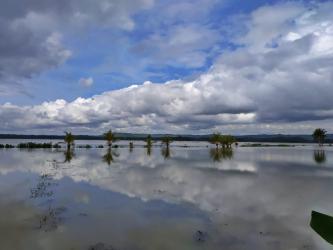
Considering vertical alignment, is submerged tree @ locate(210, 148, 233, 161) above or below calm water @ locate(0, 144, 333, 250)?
above

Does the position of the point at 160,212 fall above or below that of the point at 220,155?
below

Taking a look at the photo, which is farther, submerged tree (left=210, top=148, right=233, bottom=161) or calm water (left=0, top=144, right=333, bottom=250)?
submerged tree (left=210, top=148, right=233, bottom=161)

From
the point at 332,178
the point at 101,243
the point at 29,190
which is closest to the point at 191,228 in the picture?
the point at 101,243

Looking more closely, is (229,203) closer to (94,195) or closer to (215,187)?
(215,187)

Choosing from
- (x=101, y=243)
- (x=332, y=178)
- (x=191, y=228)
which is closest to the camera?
(x=101, y=243)

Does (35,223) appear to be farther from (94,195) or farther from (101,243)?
(94,195)

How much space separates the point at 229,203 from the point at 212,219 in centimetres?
331

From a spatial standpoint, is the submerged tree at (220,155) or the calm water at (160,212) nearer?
the calm water at (160,212)

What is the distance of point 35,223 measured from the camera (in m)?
12.1

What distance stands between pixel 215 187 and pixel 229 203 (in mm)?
4751

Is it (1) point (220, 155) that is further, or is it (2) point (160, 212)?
(1) point (220, 155)

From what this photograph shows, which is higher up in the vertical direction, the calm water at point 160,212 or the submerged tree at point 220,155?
the submerged tree at point 220,155

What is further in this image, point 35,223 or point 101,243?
point 35,223

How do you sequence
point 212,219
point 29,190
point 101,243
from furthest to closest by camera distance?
1. point 29,190
2. point 212,219
3. point 101,243
